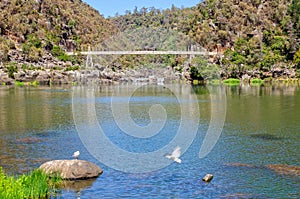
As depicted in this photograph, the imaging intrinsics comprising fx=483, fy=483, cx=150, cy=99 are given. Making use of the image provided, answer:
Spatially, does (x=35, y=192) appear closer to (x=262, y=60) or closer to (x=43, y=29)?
(x=262, y=60)

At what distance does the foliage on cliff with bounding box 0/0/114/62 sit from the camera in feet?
447

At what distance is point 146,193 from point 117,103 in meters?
38.9

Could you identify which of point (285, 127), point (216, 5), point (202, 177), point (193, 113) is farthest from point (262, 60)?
point (202, 177)

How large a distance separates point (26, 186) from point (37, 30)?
144369mm

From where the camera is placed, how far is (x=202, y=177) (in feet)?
68.3

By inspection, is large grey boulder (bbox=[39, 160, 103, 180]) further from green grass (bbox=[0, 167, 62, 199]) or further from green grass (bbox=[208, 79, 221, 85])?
green grass (bbox=[208, 79, 221, 85])

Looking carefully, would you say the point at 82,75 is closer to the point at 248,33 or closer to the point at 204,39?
the point at 204,39

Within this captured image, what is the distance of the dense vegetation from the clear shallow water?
74.2m

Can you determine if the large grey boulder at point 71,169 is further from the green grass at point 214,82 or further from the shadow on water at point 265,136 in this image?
the green grass at point 214,82

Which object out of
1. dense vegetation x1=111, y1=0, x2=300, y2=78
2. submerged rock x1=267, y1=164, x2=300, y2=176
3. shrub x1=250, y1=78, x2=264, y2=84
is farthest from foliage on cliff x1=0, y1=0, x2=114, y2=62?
submerged rock x1=267, y1=164, x2=300, y2=176

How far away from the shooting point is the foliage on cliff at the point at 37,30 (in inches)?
5368

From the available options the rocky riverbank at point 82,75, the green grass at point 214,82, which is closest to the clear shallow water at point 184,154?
the green grass at point 214,82

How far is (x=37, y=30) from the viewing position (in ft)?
509

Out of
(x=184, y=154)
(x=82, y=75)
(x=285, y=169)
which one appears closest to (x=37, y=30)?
(x=82, y=75)
